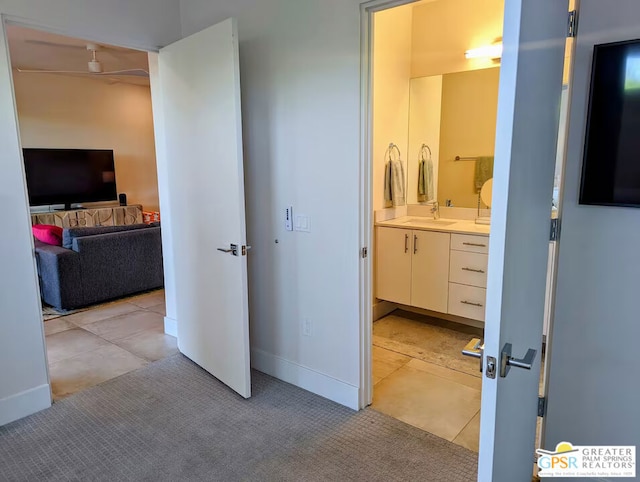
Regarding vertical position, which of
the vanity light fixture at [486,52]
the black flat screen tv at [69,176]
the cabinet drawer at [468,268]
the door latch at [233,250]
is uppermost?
the vanity light fixture at [486,52]

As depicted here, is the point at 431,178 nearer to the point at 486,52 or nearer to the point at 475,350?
the point at 486,52

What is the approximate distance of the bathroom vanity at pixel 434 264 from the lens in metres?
Answer: 3.28

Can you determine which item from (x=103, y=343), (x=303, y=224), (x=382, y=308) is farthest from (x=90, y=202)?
(x=303, y=224)

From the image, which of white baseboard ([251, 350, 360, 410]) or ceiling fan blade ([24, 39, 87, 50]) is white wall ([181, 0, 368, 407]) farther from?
ceiling fan blade ([24, 39, 87, 50])

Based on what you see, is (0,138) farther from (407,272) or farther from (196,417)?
(407,272)

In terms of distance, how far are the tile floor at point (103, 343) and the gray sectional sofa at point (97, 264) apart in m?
0.18

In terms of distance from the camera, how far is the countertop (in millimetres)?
3320

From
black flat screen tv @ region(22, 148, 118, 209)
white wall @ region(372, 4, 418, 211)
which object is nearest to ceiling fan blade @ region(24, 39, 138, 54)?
black flat screen tv @ region(22, 148, 118, 209)

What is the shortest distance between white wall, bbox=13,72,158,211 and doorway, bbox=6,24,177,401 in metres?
0.02

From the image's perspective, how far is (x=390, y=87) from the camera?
3627mm

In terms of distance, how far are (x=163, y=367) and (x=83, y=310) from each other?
68.3 inches

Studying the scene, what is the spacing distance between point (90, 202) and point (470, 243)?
20.1 feet

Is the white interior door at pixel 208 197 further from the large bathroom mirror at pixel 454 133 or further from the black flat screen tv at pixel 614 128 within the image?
the large bathroom mirror at pixel 454 133

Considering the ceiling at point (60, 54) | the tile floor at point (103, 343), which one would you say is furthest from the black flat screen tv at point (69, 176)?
the tile floor at point (103, 343)
